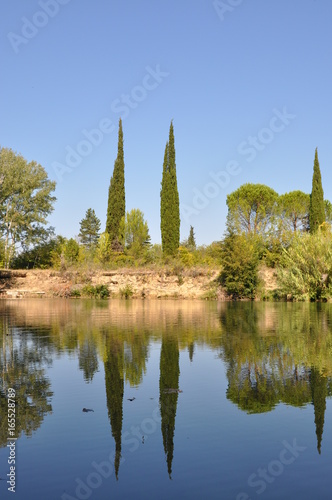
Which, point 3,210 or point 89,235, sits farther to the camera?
point 89,235

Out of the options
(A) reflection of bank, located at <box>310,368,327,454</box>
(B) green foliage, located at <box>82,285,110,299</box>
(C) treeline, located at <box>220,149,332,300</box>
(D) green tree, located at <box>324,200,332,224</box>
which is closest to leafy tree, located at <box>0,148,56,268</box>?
(B) green foliage, located at <box>82,285,110,299</box>

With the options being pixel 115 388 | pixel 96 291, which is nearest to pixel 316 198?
pixel 96 291

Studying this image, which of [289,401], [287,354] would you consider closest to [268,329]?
[287,354]

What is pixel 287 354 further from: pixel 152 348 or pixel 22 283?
pixel 22 283

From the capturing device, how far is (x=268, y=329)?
53.3 ft

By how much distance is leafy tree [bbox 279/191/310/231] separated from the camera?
196 ft

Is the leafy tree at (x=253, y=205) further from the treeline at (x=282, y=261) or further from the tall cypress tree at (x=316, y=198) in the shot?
the treeline at (x=282, y=261)

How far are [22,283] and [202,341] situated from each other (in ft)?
105

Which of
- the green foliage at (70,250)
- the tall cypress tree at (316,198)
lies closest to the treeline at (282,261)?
the tall cypress tree at (316,198)

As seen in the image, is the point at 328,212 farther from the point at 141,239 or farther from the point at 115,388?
the point at 115,388

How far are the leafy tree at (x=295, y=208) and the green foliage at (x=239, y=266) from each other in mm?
23125

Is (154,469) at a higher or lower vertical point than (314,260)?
lower

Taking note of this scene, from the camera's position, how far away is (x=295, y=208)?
5975 cm

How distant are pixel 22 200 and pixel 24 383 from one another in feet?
136
